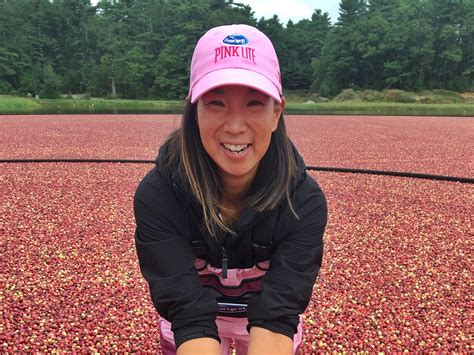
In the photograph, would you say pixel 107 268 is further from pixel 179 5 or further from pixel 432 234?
pixel 179 5

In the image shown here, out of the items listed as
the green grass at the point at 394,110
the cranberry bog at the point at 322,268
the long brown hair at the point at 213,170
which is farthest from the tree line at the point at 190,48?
the long brown hair at the point at 213,170

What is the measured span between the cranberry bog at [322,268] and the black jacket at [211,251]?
493 millimetres

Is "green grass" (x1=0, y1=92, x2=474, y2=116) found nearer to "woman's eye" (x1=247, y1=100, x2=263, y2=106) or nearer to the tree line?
the tree line

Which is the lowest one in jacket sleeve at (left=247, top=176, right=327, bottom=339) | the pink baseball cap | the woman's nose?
jacket sleeve at (left=247, top=176, right=327, bottom=339)

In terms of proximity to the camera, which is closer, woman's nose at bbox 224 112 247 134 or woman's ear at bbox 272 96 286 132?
woman's nose at bbox 224 112 247 134

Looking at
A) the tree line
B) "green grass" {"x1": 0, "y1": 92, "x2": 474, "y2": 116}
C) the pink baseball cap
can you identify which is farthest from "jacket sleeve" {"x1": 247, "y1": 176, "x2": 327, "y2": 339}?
the tree line

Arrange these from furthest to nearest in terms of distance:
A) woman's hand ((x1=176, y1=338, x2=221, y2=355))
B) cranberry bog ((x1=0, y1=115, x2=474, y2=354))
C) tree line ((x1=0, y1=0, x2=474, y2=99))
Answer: tree line ((x1=0, y1=0, x2=474, y2=99)) < cranberry bog ((x1=0, y1=115, x2=474, y2=354)) < woman's hand ((x1=176, y1=338, x2=221, y2=355))

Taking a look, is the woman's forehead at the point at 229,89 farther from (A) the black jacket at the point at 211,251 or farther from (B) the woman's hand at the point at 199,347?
(B) the woman's hand at the point at 199,347

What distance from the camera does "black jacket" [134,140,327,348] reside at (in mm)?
1574

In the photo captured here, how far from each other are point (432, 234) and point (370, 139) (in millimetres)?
9461

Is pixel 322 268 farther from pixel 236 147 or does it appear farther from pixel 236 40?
pixel 236 40

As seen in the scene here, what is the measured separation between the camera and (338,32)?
63.0m

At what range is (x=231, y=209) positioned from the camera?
6.07 feet

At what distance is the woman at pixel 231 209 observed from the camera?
1.58 m
